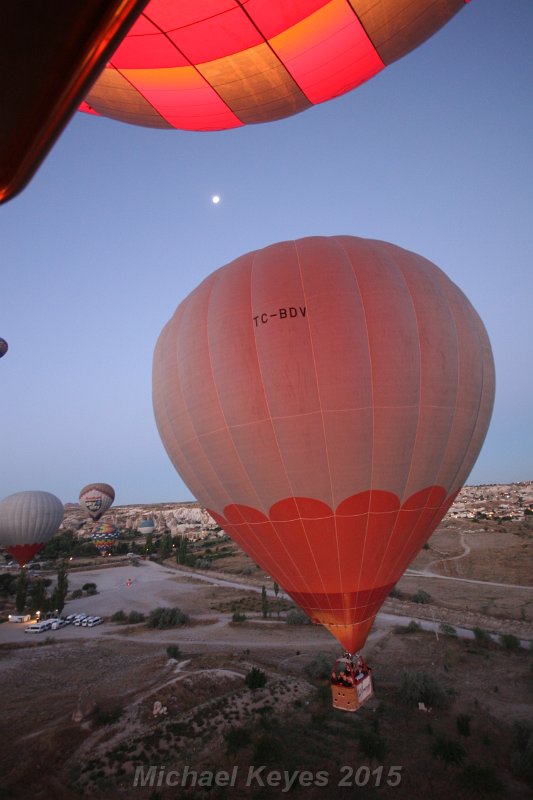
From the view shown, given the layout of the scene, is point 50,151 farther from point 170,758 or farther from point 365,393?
point 170,758

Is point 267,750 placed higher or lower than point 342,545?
lower

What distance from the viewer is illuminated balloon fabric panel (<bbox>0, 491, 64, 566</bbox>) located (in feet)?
97.2

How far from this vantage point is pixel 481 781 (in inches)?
306

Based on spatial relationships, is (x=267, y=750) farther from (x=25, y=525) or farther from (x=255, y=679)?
(x=25, y=525)

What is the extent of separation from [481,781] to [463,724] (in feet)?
6.93

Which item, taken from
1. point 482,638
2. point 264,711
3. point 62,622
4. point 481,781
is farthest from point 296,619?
point 481,781

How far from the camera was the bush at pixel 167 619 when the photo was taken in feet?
67.3

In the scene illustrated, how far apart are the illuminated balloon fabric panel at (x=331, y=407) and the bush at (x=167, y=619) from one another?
51.3 feet

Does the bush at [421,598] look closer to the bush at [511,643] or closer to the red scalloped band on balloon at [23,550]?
the bush at [511,643]

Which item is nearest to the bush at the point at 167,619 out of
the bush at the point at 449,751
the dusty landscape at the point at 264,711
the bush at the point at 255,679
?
the dusty landscape at the point at 264,711

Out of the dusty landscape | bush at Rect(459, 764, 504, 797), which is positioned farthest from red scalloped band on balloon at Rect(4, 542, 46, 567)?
bush at Rect(459, 764, 504, 797)

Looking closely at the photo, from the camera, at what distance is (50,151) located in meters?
0.94

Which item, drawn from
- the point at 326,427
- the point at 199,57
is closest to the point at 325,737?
Answer: the point at 326,427

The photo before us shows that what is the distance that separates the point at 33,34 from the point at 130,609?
2846 centimetres
